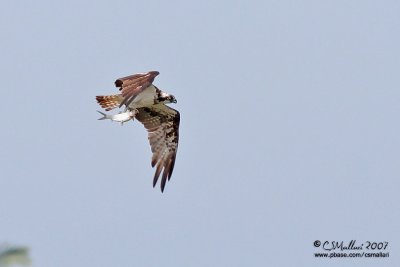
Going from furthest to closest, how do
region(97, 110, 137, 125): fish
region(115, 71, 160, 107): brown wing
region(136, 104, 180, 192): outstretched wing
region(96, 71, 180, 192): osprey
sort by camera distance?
region(136, 104, 180, 192): outstretched wing, region(96, 71, 180, 192): osprey, region(97, 110, 137, 125): fish, region(115, 71, 160, 107): brown wing

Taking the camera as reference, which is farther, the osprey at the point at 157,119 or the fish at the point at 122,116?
the osprey at the point at 157,119

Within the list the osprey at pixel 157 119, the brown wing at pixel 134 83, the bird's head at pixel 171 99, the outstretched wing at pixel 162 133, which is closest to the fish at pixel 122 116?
the osprey at pixel 157 119

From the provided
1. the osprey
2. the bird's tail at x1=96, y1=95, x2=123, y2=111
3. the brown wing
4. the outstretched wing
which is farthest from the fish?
the brown wing

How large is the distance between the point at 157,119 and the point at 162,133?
42 cm

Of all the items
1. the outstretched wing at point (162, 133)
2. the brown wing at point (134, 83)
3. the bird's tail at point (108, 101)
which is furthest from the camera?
the outstretched wing at point (162, 133)

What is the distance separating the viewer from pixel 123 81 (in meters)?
15.9

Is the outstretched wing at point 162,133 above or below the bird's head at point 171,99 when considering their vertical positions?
below

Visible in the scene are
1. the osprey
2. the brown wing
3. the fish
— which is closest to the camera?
the brown wing

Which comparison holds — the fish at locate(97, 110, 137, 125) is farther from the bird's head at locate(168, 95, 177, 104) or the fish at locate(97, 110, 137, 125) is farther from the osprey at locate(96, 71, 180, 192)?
the bird's head at locate(168, 95, 177, 104)

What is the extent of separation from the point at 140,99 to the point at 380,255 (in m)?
7.72

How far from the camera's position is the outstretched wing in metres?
19.5

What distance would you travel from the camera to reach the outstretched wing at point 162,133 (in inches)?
770

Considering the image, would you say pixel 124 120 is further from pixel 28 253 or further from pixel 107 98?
pixel 28 253

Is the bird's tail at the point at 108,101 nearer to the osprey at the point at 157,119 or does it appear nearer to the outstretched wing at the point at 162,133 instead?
the osprey at the point at 157,119
